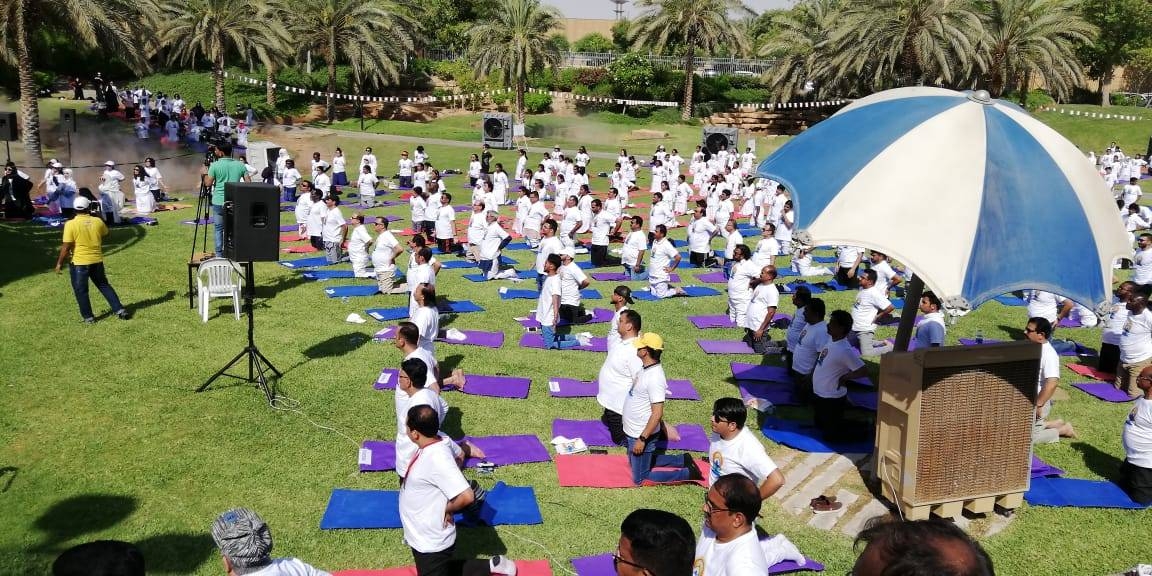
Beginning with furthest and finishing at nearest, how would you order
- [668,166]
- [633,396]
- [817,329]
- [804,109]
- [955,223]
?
1. [804,109]
2. [668,166]
3. [817,329]
4. [633,396]
5. [955,223]

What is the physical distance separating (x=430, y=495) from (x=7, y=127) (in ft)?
74.5

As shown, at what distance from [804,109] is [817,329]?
3987cm

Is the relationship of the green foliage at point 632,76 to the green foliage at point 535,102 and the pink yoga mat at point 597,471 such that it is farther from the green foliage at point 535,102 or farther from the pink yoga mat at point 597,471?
the pink yoga mat at point 597,471

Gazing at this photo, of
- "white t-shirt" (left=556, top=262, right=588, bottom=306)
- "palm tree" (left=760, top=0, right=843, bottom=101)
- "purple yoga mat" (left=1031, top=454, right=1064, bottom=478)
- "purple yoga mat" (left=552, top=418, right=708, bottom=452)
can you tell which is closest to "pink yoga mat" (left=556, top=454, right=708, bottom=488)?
"purple yoga mat" (left=552, top=418, right=708, bottom=452)

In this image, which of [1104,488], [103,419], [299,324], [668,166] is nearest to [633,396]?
[1104,488]

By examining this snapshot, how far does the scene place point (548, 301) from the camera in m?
12.4

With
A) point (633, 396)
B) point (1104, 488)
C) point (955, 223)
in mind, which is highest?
point (955, 223)

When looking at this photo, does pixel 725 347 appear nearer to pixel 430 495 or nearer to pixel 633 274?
pixel 633 274

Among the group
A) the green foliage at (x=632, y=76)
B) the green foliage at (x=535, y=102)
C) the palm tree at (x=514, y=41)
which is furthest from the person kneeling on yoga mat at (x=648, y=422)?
the green foliage at (x=632, y=76)

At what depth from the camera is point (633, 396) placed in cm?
805

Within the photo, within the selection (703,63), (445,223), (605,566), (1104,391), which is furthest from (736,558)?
(703,63)

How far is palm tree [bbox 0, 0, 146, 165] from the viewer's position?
25766 mm

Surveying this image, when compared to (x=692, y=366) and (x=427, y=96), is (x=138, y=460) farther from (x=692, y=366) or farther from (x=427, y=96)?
(x=427, y=96)

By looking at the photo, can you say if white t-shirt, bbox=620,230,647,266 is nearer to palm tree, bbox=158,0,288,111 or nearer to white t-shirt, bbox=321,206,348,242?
white t-shirt, bbox=321,206,348,242
